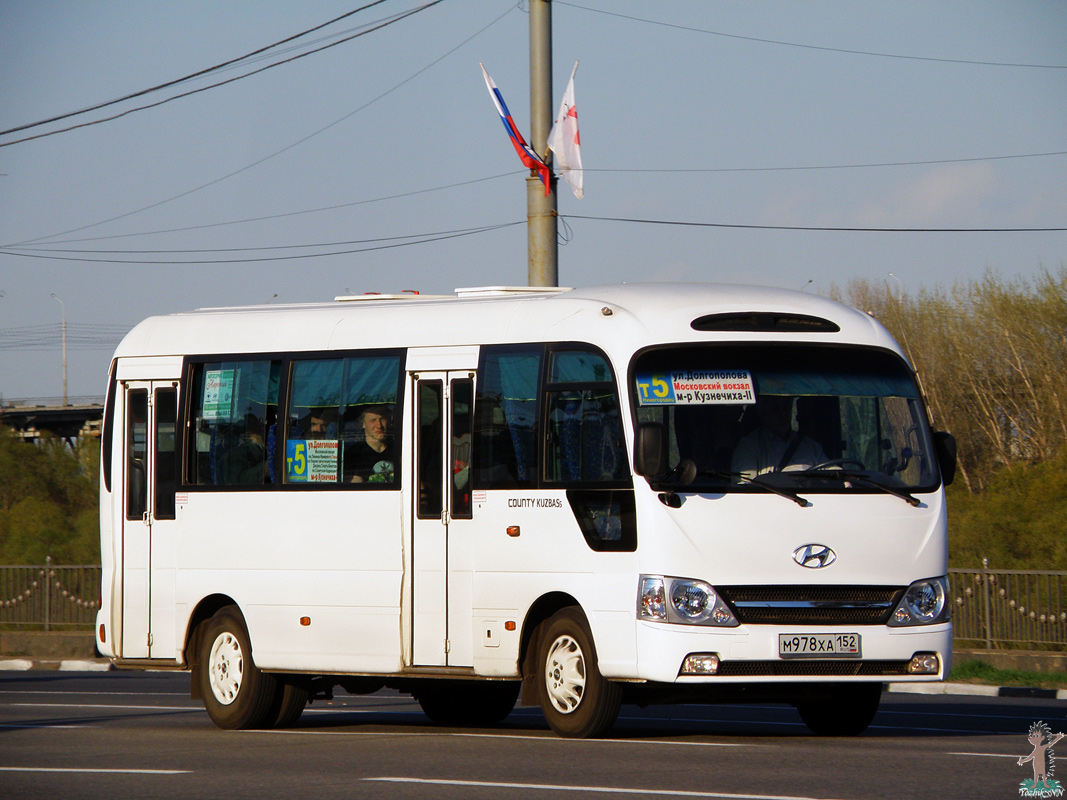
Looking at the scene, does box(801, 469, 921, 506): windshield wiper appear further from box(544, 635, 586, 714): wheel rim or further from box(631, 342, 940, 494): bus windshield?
box(544, 635, 586, 714): wheel rim

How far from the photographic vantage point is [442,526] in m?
12.3

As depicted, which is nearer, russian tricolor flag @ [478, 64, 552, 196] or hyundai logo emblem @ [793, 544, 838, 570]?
hyundai logo emblem @ [793, 544, 838, 570]

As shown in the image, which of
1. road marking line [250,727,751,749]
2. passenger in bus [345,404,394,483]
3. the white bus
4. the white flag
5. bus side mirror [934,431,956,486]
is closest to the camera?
the white bus

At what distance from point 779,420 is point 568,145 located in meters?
7.90

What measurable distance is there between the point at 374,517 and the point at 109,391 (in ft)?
11.0

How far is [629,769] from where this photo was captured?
9539 mm

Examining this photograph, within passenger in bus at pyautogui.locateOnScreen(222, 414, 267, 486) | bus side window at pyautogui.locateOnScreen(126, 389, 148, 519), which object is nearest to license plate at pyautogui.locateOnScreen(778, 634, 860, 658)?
passenger in bus at pyautogui.locateOnScreen(222, 414, 267, 486)

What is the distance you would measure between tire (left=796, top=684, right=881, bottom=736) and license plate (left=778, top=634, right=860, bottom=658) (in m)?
0.81

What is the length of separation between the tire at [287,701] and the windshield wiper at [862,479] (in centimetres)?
475

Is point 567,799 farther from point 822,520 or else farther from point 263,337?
point 263,337

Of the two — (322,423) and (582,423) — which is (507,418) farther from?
(322,423)

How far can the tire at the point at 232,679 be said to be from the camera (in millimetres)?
13359

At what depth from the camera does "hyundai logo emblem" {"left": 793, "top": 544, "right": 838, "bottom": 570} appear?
10.9 metres

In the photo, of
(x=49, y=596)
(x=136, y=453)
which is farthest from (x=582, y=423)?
(x=49, y=596)
